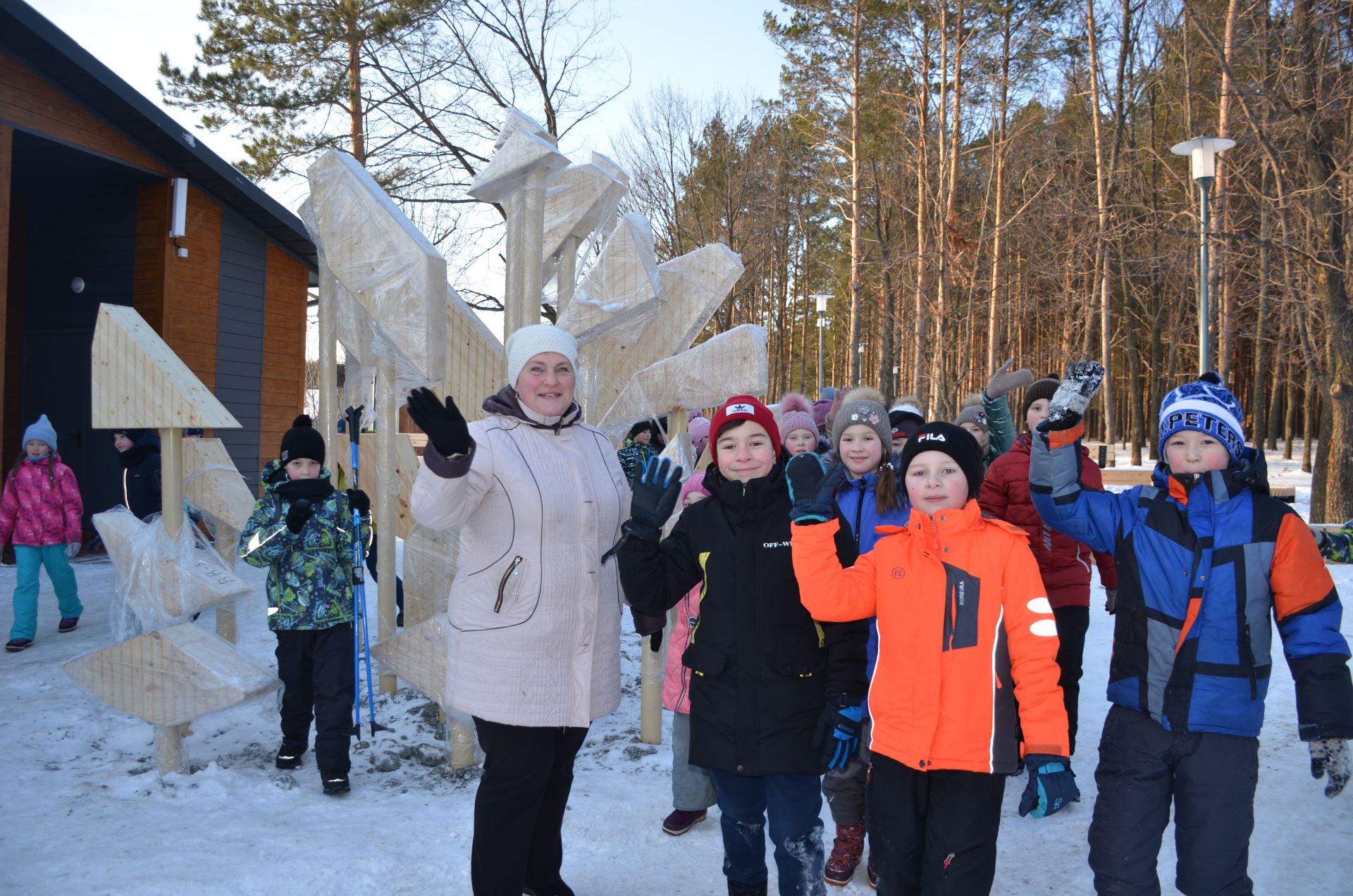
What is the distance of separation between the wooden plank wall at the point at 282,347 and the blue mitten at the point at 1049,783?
1022cm

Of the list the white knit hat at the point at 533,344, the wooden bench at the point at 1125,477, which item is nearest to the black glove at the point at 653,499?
the white knit hat at the point at 533,344

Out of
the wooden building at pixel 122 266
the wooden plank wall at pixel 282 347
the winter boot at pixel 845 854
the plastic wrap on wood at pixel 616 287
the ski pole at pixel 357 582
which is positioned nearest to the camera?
the winter boot at pixel 845 854

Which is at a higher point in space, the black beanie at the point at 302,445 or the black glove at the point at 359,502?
the black beanie at the point at 302,445

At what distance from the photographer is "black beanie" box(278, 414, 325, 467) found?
12.2ft

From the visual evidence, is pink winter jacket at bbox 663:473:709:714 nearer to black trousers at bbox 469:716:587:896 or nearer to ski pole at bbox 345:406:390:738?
black trousers at bbox 469:716:587:896

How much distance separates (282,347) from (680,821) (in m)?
9.56

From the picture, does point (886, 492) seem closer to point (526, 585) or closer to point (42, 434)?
point (526, 585)

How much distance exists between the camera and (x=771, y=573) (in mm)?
2377

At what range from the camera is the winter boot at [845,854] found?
2.93 metres

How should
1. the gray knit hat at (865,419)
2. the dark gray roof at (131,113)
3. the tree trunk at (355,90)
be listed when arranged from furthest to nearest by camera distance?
the tree trunk at (355,90) → the dark gray roof at (131,113) → the gray knit hat at (865,419)

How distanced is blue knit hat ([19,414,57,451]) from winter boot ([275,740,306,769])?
376 centimetres

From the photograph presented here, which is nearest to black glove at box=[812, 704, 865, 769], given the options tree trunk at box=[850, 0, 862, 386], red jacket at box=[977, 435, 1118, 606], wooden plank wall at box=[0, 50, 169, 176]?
red jacket at box=[977, 435, 1118, 606]

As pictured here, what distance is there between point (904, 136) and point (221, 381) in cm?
1415

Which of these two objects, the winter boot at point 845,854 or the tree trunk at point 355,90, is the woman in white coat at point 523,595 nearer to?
the winter boot at point 845,854
